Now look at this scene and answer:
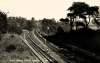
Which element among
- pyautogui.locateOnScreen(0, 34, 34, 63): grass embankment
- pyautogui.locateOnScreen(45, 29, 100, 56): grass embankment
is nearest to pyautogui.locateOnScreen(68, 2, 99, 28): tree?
pyautogui.locateOnScreen(45, 29, 100, 56): grass embankment


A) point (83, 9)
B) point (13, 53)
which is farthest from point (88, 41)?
point (13, 53)

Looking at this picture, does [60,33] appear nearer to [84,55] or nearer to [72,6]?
[72,6]

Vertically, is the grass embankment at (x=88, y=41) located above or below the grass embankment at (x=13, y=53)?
above

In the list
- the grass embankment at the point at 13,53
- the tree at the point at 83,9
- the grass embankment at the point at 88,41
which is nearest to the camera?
the grass embankment at the point at 13,53

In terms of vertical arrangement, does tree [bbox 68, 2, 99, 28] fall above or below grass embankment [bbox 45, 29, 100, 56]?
above

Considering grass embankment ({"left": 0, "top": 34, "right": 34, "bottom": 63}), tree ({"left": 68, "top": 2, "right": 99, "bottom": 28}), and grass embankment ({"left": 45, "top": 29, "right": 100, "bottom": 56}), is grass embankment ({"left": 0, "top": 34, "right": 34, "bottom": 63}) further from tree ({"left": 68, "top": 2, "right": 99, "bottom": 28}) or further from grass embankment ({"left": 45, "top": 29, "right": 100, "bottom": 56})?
tree ({"left": 68, "top": 2, "right": 99, "bottom": 28})

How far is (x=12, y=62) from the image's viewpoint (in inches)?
895

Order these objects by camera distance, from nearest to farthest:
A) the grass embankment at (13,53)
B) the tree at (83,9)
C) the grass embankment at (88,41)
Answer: the grass embankment at (13,53)
the grass embankment at (88,41)
the tree at (83,9)

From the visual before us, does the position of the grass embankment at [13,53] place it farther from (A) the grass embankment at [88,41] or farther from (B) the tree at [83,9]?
(B) the tree at [83,9]

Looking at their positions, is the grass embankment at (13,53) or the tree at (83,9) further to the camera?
the tree at (83,9)

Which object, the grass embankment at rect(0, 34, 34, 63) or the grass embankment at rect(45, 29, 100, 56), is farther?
the grass embankment at rect(45, 29, 100, 56)

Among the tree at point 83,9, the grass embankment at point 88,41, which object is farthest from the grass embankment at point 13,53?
the tree at point 83,9

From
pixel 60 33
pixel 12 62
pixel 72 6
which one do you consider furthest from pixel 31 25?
pixel 12 62

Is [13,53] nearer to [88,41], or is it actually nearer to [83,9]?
[88,41]
